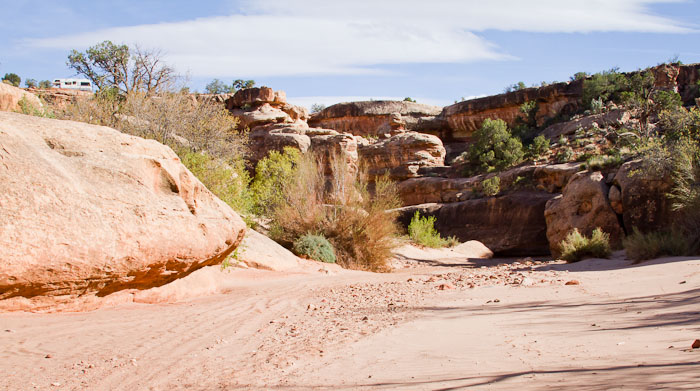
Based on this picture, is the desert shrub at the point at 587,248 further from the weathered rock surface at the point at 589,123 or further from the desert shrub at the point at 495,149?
the weathered rock surface at the point at 589,123

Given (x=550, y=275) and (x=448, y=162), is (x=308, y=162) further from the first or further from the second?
(x=448, y=162)

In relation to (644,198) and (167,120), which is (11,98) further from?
(644,198)

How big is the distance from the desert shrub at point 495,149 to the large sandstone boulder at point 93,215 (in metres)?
27.4

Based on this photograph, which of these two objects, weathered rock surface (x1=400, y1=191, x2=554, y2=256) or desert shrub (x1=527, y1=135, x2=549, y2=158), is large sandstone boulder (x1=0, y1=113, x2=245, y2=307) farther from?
desert shrub (x1=527, y1=135, x2=549, y2=158)

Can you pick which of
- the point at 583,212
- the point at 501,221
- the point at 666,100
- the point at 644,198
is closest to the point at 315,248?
the point at 583,212

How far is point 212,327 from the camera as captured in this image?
22.4 ft

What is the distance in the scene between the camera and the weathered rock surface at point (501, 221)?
26125mm

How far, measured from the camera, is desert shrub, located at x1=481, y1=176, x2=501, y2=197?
2984 centimetres

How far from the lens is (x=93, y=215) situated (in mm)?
7262

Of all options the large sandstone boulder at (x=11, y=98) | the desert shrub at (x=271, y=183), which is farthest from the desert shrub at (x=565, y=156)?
the large sandstone boulder at (x=11, y=98)

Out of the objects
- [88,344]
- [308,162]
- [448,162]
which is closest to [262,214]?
[308,162]

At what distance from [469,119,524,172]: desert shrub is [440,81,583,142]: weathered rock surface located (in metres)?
5.80

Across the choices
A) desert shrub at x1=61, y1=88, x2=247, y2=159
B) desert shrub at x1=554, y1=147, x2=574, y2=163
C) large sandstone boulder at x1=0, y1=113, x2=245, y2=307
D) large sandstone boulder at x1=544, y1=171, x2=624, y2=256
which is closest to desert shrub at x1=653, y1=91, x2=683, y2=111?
desert shrub at x1=554, y1=147, x2=574, y2=163

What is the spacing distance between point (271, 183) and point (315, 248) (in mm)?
6795
